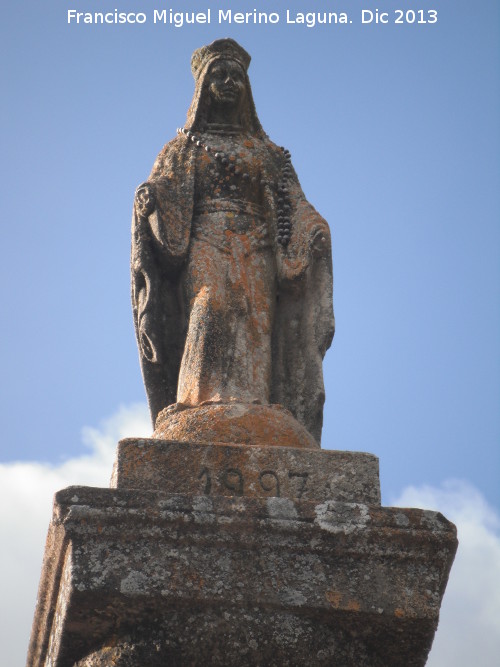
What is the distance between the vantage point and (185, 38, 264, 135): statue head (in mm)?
9117

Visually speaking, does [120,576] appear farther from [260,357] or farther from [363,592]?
[260,357]

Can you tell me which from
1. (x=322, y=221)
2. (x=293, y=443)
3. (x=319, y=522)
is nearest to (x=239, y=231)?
(x=322, y=221)

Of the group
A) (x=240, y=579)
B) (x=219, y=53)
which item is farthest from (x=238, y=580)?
(x=219, y=53)

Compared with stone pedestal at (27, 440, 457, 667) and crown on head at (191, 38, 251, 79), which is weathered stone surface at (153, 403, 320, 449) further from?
crown on head at (191, 38, 251, 79)

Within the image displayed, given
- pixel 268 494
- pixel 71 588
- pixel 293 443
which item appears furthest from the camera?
pixel 293 443

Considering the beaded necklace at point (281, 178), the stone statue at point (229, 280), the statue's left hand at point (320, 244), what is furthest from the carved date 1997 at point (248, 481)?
the beaded necklace at point (281, 178)

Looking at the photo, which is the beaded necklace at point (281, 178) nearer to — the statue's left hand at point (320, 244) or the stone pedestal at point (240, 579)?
the statue's left hand at point (320, 244)

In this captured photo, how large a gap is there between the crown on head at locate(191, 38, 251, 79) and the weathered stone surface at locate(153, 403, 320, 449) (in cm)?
310

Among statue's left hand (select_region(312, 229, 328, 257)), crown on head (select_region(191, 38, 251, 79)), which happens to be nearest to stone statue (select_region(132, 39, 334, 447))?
statue's left hand (select_region(312, 229, 328, 257))

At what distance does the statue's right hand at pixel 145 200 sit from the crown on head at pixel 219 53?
52.6 inches

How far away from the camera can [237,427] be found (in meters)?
6.95

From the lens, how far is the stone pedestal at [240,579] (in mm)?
6000

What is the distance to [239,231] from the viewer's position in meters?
8.44

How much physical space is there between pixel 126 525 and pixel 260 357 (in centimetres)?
205
